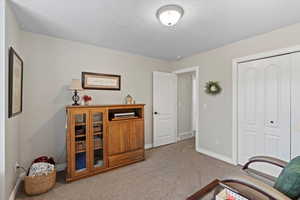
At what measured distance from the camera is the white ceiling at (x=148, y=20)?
188cm

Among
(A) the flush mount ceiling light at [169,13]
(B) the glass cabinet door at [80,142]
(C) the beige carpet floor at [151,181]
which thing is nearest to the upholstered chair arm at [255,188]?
(C) the beige carpet floor at [151,181]

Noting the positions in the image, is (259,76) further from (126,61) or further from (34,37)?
(34,37)

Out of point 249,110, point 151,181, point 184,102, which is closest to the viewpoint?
point 151,181

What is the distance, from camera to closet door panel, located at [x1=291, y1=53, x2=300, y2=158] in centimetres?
236

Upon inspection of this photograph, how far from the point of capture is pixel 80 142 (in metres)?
2.63

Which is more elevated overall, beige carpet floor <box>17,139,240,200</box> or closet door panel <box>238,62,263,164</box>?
closet door panel <box>238,62,263,164</box>

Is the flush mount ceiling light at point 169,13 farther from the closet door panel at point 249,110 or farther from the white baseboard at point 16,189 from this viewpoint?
the white baseboard at point 16,189

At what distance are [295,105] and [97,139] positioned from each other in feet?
10.9

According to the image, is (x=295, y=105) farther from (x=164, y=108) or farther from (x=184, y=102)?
(x=184, y=102)

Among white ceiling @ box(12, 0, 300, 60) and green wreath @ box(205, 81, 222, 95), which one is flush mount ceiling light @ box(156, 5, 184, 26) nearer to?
white ceiling @ box(12, 0, 300, 60)

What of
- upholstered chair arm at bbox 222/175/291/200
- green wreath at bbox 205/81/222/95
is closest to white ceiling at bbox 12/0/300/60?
green wreath at bbox 205/81/222/95

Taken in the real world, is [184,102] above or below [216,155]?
above

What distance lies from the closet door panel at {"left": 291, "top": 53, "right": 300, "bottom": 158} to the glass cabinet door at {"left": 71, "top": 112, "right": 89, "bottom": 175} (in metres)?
3.37

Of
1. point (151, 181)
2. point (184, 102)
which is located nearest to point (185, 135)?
point (184, 102)
